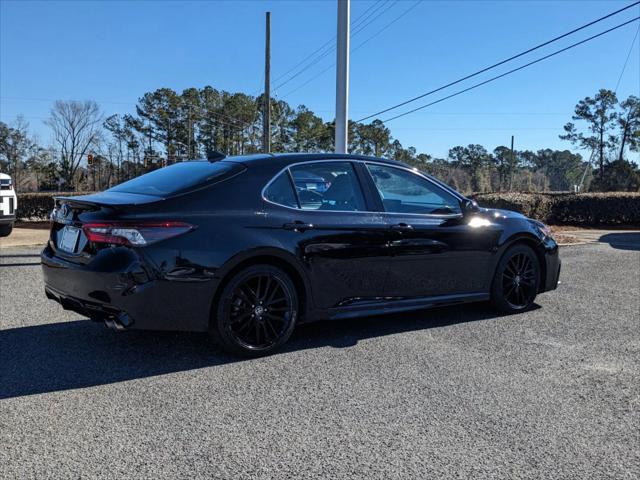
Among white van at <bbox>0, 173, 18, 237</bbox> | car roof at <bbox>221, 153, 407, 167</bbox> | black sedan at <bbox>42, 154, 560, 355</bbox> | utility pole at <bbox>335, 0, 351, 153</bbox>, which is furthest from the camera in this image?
utility pole at <bbox>335, 0, 351, 153</bbox>

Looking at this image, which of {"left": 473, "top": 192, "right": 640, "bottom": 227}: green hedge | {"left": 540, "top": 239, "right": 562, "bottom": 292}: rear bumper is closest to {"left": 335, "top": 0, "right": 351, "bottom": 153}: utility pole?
{"left": 540, "top": 239, "right": 562, "bottom": 292}: rear bumper

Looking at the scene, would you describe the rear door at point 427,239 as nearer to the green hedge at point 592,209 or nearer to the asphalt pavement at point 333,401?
the asphalt pavement at point 333,401

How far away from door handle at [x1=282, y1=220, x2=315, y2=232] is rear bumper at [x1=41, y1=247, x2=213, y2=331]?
2.46ft

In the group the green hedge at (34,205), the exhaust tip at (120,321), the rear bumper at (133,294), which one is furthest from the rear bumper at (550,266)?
the green hedge at (34,205)

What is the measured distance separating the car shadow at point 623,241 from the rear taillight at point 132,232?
10.3 m

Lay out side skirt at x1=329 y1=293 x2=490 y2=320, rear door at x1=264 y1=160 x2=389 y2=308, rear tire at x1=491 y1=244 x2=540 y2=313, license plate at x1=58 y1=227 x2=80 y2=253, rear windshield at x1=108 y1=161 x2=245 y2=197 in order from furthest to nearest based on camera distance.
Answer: rear tire at x1=491 y1=244 x2=540 y2=313, side skirt at x1=329 y1=293 x2=490 y2=320, rear door at x1=264 y1=160 x2=389 y2=308, rear windshield at x1=108 y1=161 x2=245 y2=197, license plate at x1=58 y1=227 x2=80 y2=253

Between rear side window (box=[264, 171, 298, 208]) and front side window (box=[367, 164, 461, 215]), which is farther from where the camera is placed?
front side window (box=[367, 164, 461, 215])

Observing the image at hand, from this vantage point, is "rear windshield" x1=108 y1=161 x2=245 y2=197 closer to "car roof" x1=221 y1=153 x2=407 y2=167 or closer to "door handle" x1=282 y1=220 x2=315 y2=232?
"car roof" x1=221 y1=153 x2=407 y2=167

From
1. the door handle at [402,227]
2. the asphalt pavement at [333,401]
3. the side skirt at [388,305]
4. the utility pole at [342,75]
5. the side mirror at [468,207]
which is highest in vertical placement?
the utility pole at [342,75]

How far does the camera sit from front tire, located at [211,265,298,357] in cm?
399

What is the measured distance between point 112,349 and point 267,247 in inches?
57.5

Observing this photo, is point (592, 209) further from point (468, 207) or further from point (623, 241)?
point (468, 207)

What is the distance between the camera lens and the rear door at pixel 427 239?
15.6ft

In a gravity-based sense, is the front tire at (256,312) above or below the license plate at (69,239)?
below
